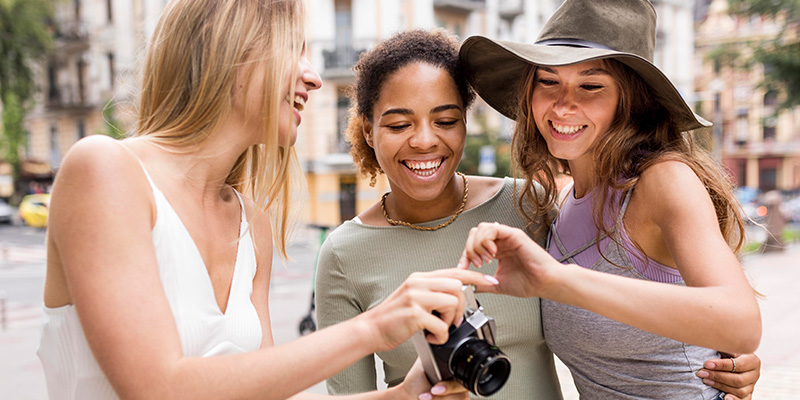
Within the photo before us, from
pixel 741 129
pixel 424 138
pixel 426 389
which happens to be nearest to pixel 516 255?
pixel 426 389

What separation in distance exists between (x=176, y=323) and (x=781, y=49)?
34.5ft

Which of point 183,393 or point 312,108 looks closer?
point 183,393

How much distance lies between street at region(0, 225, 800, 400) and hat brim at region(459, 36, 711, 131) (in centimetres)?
69

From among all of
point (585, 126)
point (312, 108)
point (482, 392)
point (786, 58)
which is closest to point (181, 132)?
point (482, 392)

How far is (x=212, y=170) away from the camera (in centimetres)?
160

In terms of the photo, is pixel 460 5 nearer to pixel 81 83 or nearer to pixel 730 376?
pixel 81 83

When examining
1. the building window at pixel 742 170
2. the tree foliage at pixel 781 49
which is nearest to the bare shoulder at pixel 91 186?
the tree foliage at pixel 781 49

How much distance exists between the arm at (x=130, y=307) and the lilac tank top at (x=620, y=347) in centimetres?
94

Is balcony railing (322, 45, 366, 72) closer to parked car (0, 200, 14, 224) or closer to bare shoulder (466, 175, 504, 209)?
parked car (0, 200, 14, 224)

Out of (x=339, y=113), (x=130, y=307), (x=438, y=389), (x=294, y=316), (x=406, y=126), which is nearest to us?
(x=130, y=307)

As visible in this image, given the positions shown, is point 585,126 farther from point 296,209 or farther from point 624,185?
point 296,209

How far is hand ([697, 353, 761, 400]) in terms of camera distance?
1.96 meters

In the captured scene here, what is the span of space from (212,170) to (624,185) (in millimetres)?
1117

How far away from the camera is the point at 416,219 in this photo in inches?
92.0
